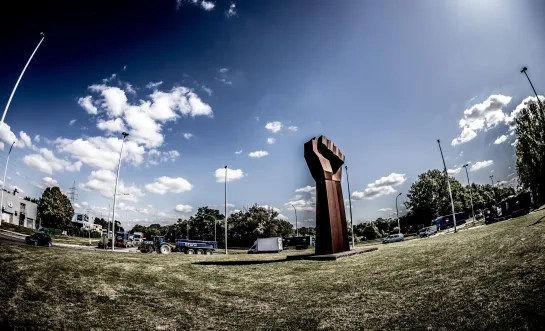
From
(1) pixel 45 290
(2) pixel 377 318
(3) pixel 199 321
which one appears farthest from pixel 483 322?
(1) pixel 45 290

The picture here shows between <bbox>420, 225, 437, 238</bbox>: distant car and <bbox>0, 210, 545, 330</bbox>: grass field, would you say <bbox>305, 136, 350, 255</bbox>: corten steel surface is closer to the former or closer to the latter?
<bbox>0, 210, 545, 330</bbox>: grass field

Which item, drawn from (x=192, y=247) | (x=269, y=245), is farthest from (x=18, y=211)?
(x=269, y=245)

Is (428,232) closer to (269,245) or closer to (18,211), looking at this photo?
(269,245)

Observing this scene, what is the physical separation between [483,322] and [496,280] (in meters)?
2.32

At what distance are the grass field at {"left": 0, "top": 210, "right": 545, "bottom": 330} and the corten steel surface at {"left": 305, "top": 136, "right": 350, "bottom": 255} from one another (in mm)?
4999

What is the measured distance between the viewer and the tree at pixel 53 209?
6694 cm

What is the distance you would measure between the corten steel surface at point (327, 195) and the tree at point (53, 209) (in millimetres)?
76025

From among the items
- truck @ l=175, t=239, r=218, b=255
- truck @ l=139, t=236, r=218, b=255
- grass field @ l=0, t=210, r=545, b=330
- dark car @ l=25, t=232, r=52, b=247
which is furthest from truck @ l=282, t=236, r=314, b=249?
grass field @ l=0, t=210, r=545, b=330

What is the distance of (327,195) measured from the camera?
54.3ft

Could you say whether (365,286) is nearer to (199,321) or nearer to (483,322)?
(483,322)

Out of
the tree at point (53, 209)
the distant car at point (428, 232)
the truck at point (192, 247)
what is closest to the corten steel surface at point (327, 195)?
the truck at point (192, 247)

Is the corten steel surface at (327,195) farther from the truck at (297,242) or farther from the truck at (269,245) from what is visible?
the truck at (297,242)

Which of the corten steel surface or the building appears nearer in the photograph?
the corten steel surface

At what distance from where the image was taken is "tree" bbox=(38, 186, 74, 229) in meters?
66.9
